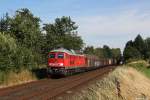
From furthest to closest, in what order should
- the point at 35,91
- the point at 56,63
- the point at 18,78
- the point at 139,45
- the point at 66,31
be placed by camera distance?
the point at 139,45
the point at 66,31
the point at 56,63
the point at 18,78
the point at 35,91

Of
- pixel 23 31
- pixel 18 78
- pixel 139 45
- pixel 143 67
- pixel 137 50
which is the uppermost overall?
pixel 139 45

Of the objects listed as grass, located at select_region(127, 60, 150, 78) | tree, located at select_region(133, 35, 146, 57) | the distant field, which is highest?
tree, located at select_region(133, 35, 146, 57)

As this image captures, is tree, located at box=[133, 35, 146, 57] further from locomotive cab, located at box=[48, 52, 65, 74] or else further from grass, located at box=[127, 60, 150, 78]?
locomotive cab, located at box=[48, 52, 65, 74]

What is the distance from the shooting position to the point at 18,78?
124 ft

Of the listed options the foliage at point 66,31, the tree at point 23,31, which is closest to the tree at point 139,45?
the foliage at point 66,31

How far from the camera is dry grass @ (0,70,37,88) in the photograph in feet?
114

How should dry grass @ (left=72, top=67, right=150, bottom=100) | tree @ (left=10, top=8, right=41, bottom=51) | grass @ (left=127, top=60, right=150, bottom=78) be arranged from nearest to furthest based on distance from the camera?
dry grass @ (left=72, top=67, right=150, bottom=100) < grass @ (left=127, top=60, right=150, bottom=78) < tree @ (left=10, top=8, right=41, bottom=51)

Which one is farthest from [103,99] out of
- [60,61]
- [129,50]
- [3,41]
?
[129,50]

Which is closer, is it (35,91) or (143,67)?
(35,91)

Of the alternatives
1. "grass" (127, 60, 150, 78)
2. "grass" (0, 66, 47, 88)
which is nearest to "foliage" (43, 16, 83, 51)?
"grass" (127, 60, 150, 78)

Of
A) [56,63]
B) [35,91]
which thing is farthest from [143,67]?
[35,91]

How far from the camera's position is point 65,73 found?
155ft

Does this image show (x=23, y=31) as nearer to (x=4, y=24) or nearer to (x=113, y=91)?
(x=4, y=24)

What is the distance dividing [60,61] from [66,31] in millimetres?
65433
